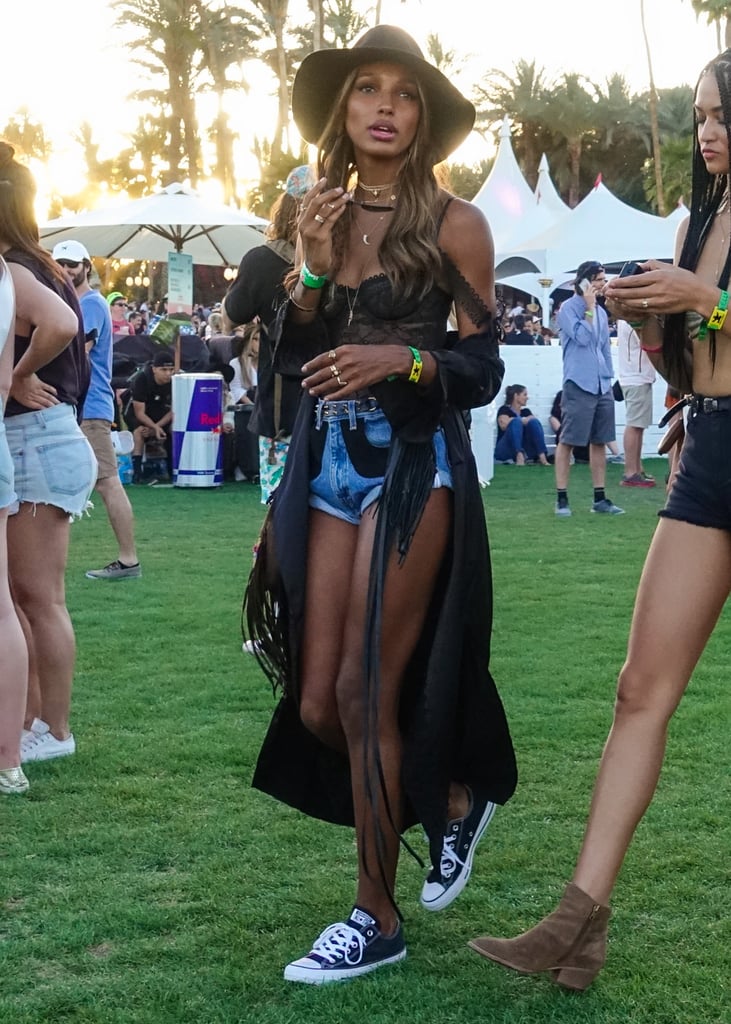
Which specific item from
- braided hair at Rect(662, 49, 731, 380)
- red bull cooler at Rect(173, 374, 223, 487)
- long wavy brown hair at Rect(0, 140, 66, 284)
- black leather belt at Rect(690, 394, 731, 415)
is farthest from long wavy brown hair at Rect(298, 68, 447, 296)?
red bull cooler at Rect(173, 374, 223, 487)

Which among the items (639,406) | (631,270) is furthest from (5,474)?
(639,406)

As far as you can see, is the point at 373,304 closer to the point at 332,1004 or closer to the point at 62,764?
the point at 332,1004

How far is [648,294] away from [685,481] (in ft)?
1.49

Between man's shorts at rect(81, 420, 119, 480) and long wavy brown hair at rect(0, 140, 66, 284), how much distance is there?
421 centimetres

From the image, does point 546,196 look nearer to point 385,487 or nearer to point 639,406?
point 639,406

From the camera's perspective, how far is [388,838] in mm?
3348

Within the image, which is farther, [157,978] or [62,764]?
[62,764]

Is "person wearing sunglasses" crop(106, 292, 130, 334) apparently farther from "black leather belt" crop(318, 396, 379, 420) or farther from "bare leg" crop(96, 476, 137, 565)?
Result: "black leather belt" crop(318, 396, 379, 420)

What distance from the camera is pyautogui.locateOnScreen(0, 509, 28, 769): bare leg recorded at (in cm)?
462

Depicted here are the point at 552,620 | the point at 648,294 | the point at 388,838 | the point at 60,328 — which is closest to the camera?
the point at 648,294

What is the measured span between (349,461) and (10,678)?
6.10 ft

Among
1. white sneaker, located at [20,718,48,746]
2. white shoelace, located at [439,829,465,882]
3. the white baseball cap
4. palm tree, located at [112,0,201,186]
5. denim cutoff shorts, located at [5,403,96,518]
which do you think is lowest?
white sneaker, located at [20,718,48,746]

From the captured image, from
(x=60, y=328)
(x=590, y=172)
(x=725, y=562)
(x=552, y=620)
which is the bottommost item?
(x=552, y=620)

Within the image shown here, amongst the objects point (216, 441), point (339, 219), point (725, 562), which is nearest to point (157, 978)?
point (725, 562)
